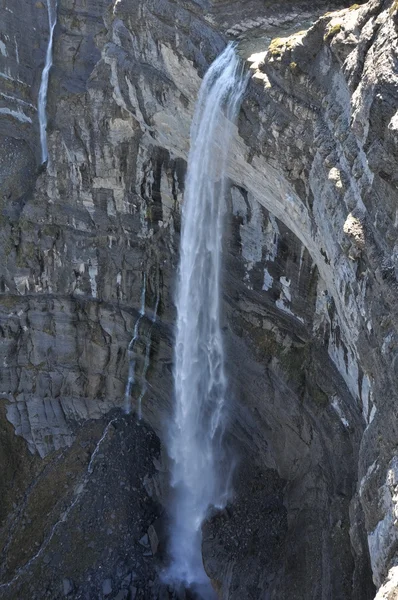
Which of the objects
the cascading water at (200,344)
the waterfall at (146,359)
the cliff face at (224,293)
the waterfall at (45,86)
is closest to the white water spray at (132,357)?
the cliff face at (224,293)

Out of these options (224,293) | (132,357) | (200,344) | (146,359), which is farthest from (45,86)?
(200,344)

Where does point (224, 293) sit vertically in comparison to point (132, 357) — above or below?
above

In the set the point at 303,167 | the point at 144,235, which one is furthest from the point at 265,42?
the point at 144,235

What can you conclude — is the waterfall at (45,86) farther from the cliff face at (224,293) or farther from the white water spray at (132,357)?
the white water spray at (132,357)

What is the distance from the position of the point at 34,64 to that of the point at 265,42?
51.3 ft

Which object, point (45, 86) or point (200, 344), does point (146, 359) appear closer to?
point (200, 344)

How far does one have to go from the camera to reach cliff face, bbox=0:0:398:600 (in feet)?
41.2

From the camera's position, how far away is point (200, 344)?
25391mm

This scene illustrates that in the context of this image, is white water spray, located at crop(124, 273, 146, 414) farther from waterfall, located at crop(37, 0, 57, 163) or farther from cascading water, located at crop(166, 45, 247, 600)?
waterfall, located at crop(37, 0, 57, 163)

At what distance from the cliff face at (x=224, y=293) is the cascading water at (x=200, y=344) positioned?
80cm

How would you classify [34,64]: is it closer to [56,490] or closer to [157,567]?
[56,490]

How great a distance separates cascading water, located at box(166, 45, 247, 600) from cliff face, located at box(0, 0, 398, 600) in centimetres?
80

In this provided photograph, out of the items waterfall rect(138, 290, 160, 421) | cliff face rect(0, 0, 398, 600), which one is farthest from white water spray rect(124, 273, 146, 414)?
waterfall rect(138, 290, 160, 421)

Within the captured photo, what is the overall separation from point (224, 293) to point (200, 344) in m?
2.86
